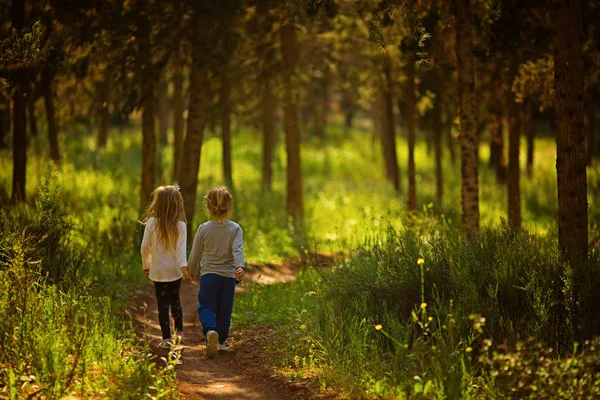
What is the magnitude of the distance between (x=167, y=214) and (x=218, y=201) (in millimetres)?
575

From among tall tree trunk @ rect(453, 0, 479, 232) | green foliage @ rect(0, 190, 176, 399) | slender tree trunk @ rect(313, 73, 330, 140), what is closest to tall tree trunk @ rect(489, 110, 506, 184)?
tall tree trunk @ rect(453, 0, 479, 232)

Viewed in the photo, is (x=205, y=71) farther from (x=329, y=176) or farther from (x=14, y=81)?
(x=329, y=176)

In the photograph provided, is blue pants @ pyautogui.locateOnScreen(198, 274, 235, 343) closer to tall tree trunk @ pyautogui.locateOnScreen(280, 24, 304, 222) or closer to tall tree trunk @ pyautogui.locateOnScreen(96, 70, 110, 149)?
tall tree trunk @ pyautogui.locateOnScreen(96, 70, 110, 149)

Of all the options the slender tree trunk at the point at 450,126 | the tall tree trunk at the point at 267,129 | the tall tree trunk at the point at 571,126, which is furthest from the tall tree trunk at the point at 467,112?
the slender tree trunk at the point at 450,126

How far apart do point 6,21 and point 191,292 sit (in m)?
6.10

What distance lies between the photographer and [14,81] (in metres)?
11.3

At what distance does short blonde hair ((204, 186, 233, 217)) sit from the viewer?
796 centimetres

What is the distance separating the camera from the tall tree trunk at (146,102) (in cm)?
1311

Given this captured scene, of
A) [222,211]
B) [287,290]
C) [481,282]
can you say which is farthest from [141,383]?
[287,290]

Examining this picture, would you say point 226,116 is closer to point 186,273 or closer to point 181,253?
point 181,253

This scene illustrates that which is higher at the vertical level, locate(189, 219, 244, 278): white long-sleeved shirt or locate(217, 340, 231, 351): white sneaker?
locate(189, 219, 244, 278): white long-sleeved shirt

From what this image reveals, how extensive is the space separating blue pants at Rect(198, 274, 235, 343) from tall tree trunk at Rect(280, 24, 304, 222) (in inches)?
365

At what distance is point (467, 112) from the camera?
38.8 feet

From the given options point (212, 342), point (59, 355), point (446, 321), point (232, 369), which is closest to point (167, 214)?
point (212, 342)
